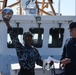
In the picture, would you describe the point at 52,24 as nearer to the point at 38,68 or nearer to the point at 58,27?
the point at 58,27

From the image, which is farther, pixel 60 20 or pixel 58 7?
pixel 58 7

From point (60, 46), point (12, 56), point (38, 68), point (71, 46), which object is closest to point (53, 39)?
point (60, 46)

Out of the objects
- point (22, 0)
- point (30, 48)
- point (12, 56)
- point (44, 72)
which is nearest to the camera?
point (30, 48)

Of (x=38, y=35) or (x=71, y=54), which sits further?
(x=38, y=35)

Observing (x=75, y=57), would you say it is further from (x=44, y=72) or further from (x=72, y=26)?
(x=44, y=72)

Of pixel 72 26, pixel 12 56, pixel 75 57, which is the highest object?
pixel 72 26

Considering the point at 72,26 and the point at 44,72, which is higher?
the point at 72,26

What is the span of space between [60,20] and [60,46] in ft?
2.33

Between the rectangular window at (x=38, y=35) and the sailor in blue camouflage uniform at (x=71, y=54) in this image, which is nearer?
the sailor in blue camouflage uniform at (x=71, y=54)

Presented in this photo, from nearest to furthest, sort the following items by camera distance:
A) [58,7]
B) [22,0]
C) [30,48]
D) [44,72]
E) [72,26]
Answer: [72,26] < [30,48] < [44,72] < [22,0] < [58,7]

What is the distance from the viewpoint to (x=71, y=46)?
16.4 feet

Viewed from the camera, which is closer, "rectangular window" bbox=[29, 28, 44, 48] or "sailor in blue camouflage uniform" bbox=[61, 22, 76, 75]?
"sailor in blue camouflage uniform" bbox=[61, 22, 76, 75]

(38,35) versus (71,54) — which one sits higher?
(71,54)

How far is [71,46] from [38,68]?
74.4 inches
